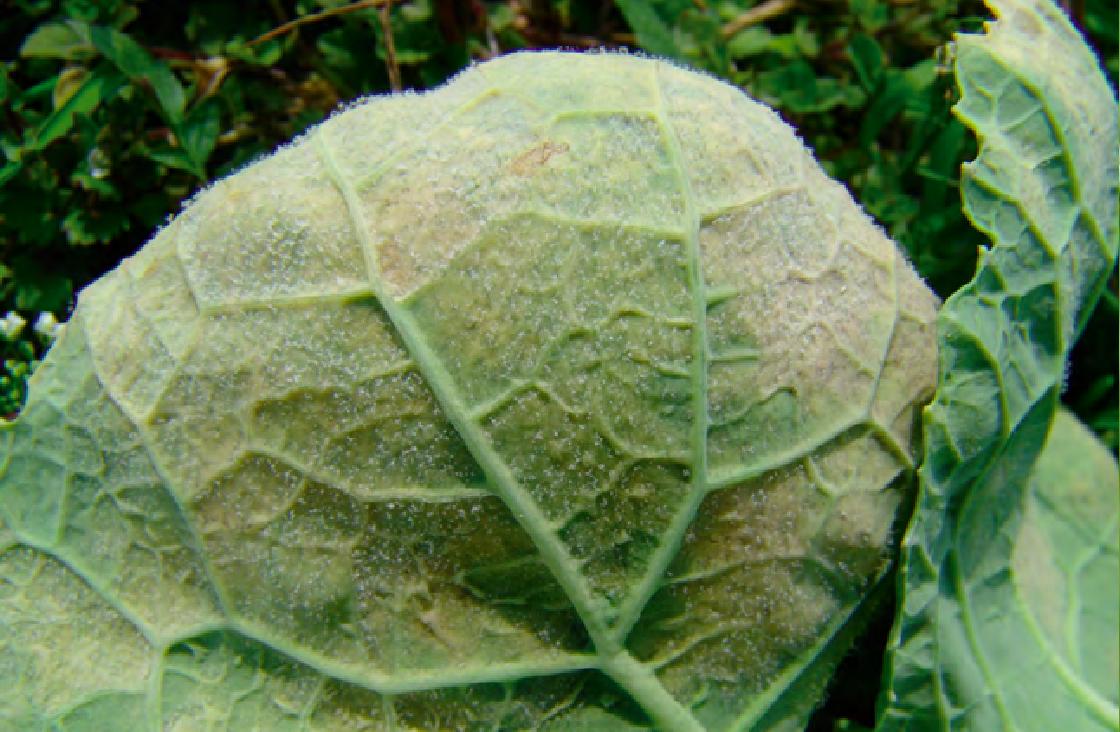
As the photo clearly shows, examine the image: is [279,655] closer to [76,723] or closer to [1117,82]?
[76,723]

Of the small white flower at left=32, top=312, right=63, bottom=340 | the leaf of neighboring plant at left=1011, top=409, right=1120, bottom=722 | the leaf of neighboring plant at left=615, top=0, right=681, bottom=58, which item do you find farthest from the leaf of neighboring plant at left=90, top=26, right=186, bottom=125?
the leaf of neighboring plant at left=1011, top=409, right=1120, bottom=722

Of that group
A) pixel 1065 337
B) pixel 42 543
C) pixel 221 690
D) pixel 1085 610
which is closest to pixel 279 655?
pixel 221 690

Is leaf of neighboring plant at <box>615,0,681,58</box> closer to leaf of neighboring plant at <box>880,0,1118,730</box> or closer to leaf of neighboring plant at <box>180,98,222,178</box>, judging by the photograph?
leaf of neighboring plant at <box>880,0,1118,730</box>

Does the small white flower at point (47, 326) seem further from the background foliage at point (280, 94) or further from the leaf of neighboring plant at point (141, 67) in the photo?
the leaf of neighboring plant at point (141, 67)

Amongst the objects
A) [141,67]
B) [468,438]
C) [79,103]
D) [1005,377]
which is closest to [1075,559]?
[1005,377]

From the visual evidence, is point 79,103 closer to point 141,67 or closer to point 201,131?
point 141,67

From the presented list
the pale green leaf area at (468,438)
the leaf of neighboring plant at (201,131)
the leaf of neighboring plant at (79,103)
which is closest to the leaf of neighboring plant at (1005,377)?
the pale green leaf area at (468,438)
